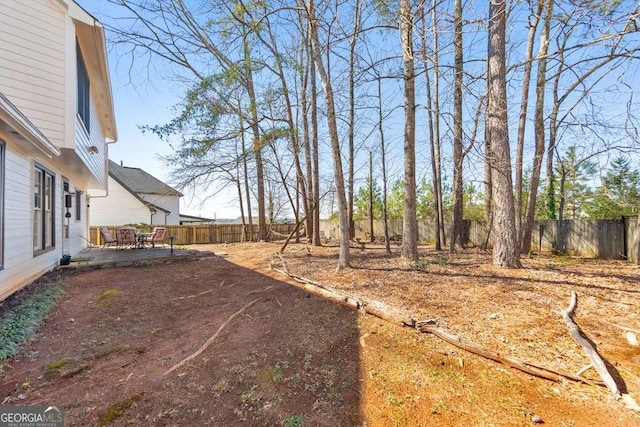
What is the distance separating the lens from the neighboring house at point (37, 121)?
454cm

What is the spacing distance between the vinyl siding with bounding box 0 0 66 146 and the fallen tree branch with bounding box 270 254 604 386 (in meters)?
5.82

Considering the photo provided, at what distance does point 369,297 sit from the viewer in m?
4.52

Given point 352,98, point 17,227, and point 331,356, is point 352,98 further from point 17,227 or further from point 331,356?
point 17,227

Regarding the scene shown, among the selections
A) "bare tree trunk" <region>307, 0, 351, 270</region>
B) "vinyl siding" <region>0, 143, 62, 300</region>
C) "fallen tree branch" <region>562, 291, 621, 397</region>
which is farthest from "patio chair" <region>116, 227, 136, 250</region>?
"fallen tree branch" <region>562, 291, 621, 397</region>

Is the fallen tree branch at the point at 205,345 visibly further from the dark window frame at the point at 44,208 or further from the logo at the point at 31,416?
the dark window frame at the point at 44,208

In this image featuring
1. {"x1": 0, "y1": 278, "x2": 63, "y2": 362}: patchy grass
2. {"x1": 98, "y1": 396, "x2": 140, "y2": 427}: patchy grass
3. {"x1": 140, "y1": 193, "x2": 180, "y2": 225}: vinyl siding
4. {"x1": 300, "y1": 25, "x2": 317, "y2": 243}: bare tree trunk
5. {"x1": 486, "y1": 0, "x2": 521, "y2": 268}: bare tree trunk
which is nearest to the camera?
{"x1": 98, "y1": 396, "x2": 140, "y2": 427}: patchy grass

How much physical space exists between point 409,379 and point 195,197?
11865 mm

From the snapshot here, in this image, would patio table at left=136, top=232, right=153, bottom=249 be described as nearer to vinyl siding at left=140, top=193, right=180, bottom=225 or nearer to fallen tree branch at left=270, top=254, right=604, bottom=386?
fallen tree branch at left=270, top=254, right=604, bottom=386

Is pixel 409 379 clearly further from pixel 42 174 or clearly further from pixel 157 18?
pixel 157 18

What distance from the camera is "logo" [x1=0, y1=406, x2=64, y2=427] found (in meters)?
2.13

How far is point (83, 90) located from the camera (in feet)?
23.7

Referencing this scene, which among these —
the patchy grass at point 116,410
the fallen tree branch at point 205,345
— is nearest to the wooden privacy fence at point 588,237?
the fallen tree branch at point 205,345

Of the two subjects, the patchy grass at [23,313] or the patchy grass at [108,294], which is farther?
the patchy grass at [108,294]

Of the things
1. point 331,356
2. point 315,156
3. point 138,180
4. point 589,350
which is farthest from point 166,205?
point 589,350
